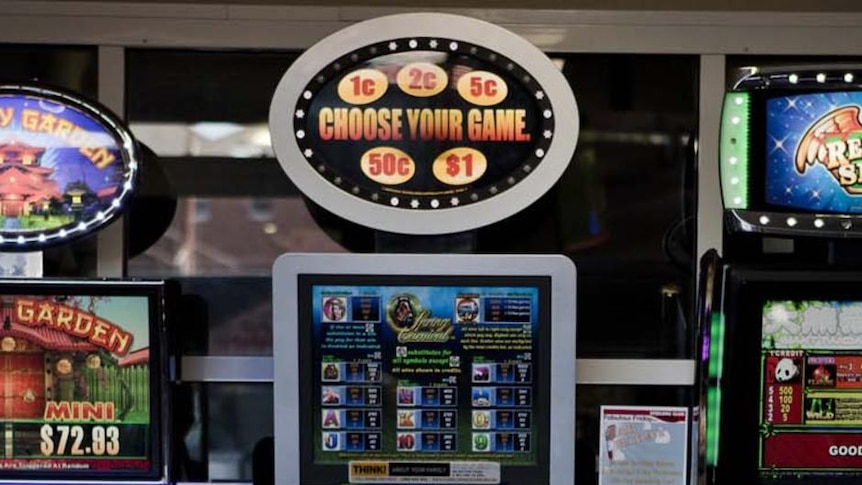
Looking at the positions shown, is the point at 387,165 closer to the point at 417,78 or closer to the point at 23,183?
the point at 417,78

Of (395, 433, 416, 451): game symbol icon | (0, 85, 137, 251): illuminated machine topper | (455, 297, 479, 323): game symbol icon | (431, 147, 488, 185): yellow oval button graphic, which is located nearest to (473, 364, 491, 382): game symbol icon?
(455, 297, 479, 323): game symbol icon

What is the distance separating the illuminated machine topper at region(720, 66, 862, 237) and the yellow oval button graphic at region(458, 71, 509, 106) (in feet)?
1.99

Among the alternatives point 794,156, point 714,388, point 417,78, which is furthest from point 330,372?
point 794,156

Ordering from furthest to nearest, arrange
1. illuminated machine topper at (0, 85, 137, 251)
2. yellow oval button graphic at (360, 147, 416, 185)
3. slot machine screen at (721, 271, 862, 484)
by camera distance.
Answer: illuminated machine topper at (0, 85, 137, 251) < yellow oval button graphic at (360, 147, 416, 185) < slot machine screen at (721, 271, 862, 484)

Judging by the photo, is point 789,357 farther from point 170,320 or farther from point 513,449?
point 170,320

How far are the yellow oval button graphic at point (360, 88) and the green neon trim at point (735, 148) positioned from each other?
0.92m

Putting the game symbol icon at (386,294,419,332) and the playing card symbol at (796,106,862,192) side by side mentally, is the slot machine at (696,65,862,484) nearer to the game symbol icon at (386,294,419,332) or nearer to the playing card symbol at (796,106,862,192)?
the playing card symbol at (796,106,862,192)

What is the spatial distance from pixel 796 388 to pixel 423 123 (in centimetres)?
122

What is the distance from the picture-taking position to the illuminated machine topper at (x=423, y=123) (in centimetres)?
228

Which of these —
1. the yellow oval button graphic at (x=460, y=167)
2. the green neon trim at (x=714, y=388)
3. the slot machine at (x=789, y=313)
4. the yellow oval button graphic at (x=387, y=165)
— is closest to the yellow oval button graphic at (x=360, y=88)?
the yellow oval button graphic at (x=387, y=165)

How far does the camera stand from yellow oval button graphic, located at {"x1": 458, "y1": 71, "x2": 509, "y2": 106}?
233 centimetres

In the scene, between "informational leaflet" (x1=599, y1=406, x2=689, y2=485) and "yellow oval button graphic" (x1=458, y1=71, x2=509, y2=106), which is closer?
"yellow oval button graphic" (x1=458, y1=71, x2=509, y2=106)

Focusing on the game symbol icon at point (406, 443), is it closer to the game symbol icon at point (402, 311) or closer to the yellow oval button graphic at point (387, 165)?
the game symbol icon at point (402, 311)

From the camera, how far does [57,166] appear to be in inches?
98.0
